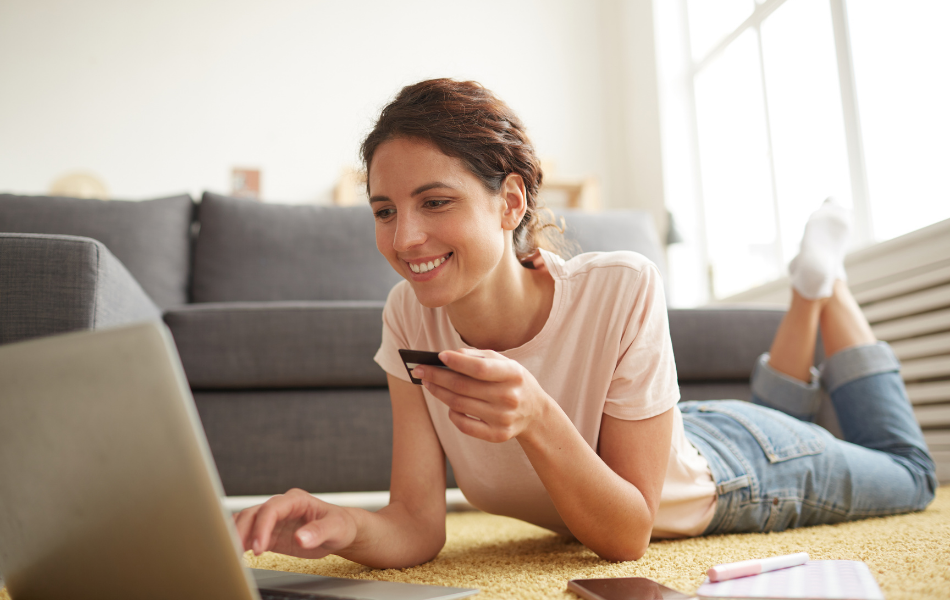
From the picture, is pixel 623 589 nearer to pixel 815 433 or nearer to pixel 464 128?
pixel 464 128

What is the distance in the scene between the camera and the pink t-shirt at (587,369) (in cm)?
85

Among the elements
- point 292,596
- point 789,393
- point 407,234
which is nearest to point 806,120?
point 789,393

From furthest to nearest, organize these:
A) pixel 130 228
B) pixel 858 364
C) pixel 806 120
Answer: pixel 806 120
pixel 130 228
pixel 858 364

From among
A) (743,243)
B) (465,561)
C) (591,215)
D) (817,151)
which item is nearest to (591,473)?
(465,561)

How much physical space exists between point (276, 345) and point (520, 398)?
40.5 inches

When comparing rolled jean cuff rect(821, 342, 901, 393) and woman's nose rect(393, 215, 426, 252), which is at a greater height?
woman's nose rect(393, 215, 426, 252)

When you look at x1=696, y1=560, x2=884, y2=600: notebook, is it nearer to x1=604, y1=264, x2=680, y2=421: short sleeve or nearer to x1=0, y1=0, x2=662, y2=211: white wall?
x1=604, y1=264, x2=680, y2=421: short sleeve

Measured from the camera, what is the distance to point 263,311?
155 cm

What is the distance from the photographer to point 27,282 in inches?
36.3

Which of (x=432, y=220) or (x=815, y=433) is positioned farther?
Result: (x=815, y=433)

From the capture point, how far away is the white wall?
338 cm

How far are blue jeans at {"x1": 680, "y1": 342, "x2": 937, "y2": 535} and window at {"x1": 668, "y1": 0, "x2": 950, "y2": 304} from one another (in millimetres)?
1149

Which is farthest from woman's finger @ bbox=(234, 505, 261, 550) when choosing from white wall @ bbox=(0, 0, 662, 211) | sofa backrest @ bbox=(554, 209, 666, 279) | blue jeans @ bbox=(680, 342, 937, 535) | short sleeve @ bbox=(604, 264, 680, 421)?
white wall @ bbox=(0, 0, 662, 211)

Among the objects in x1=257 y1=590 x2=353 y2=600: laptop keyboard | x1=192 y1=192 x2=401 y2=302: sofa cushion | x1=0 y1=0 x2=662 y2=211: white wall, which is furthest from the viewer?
x1=0 y1=0 x2=662 y2=211: white wall
